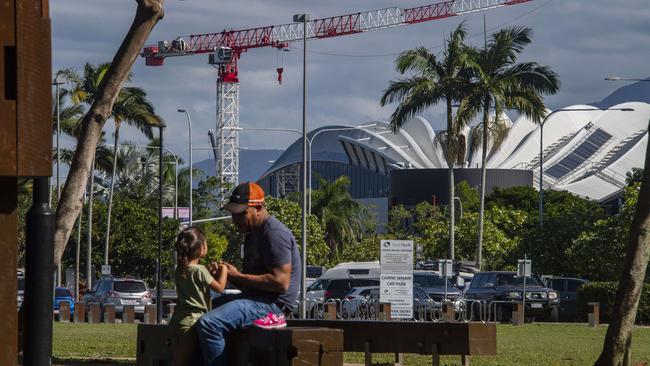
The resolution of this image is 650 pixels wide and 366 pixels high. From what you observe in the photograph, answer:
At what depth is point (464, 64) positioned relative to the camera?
50.0m

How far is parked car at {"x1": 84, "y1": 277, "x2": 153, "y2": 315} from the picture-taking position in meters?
44.0

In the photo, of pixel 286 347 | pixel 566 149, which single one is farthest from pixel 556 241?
pixel 566 149

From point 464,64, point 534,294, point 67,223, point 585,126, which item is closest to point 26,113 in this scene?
point 67,223

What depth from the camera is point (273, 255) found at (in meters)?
8.54

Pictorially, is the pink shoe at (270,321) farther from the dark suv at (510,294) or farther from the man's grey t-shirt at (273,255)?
the dark suv at (510,294)

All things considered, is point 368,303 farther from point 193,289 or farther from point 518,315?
point 193,289

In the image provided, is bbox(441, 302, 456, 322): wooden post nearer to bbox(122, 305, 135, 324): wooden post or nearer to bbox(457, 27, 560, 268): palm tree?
bbox(122, 305, 135, 324): wooden post

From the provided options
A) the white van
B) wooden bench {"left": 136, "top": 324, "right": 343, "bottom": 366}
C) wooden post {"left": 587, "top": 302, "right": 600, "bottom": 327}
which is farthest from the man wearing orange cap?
the white van

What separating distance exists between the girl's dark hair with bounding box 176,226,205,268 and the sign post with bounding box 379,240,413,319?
75.0 ft

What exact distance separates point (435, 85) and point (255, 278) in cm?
4196

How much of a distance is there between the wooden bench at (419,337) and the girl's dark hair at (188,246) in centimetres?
419

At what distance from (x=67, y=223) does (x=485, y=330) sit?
5312 millimetres

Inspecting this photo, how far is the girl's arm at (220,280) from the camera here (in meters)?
8.59

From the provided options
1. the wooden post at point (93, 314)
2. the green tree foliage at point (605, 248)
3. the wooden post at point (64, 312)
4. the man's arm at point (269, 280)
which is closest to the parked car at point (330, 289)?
the wooden post at point (93, 314)
